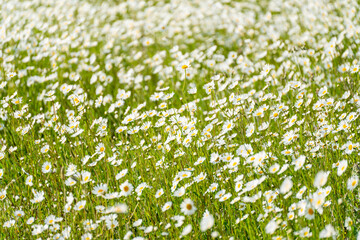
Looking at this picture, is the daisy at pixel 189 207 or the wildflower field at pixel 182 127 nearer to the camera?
the daisy at pixel 189 207

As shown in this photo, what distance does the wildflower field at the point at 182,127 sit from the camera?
2.14 m

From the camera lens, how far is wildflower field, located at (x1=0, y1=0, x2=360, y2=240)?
7.02 feet

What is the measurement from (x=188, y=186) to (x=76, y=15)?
5.24m

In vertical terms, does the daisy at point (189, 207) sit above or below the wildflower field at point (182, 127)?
above

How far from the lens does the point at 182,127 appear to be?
2.86 m

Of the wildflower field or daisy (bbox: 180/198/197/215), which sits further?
the wildflower field

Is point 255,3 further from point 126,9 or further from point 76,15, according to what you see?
point 76,15

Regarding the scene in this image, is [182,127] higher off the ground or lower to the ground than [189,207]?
lower

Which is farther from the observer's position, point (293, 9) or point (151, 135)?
point (293, 9)

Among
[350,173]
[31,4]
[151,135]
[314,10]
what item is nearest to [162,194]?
[151,135]

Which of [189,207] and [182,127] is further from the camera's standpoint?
[182,127]

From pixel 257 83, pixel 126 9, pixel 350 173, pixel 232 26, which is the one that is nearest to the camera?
pixel 350 173

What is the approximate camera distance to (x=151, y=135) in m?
3.06

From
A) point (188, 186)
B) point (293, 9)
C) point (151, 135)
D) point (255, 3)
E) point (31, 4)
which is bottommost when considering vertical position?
point (255, 3)
